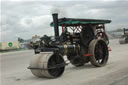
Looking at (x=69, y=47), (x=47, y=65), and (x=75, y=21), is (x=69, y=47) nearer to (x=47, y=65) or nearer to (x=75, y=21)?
(x=75, y=21)

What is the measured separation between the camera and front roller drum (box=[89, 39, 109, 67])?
9.14m

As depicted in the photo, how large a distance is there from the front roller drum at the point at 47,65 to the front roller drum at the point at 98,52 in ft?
6.69

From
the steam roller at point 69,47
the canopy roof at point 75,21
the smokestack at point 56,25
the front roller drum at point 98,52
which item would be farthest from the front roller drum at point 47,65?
the front roller drum at point 98,52

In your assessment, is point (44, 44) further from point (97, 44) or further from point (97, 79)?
point (97, 44)

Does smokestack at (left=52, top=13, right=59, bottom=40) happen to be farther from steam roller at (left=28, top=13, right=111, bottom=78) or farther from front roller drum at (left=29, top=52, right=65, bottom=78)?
front roller drum at (left=29, top=52, right=65, bottom=78)

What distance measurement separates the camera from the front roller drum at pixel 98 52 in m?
9.14

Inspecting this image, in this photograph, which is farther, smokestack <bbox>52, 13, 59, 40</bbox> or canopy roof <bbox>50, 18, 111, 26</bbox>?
canopy roof <bbox>50, 18, 111, 26</bbox>

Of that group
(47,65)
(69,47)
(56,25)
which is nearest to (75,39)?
(69,47)

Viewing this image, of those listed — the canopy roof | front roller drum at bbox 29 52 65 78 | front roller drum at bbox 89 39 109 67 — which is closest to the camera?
front roller drum at bbox 29 52 65 78

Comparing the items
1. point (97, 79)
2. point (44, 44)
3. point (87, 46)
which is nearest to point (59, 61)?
point (44, 44)

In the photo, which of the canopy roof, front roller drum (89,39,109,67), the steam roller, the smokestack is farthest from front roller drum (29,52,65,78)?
front roller drum (89,39,109,67)

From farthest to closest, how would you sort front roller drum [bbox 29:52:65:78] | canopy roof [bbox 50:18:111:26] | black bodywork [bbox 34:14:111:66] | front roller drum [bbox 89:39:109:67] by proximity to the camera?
front roller drum [bbox 89:39:109:67], canopy roof [bbox 50:18:111:26], black bodywork [bbox 34:14:111:66], front roller drum [bbox 29:52:65:78]

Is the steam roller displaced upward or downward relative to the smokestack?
downward

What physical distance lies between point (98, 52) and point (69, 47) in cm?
183
